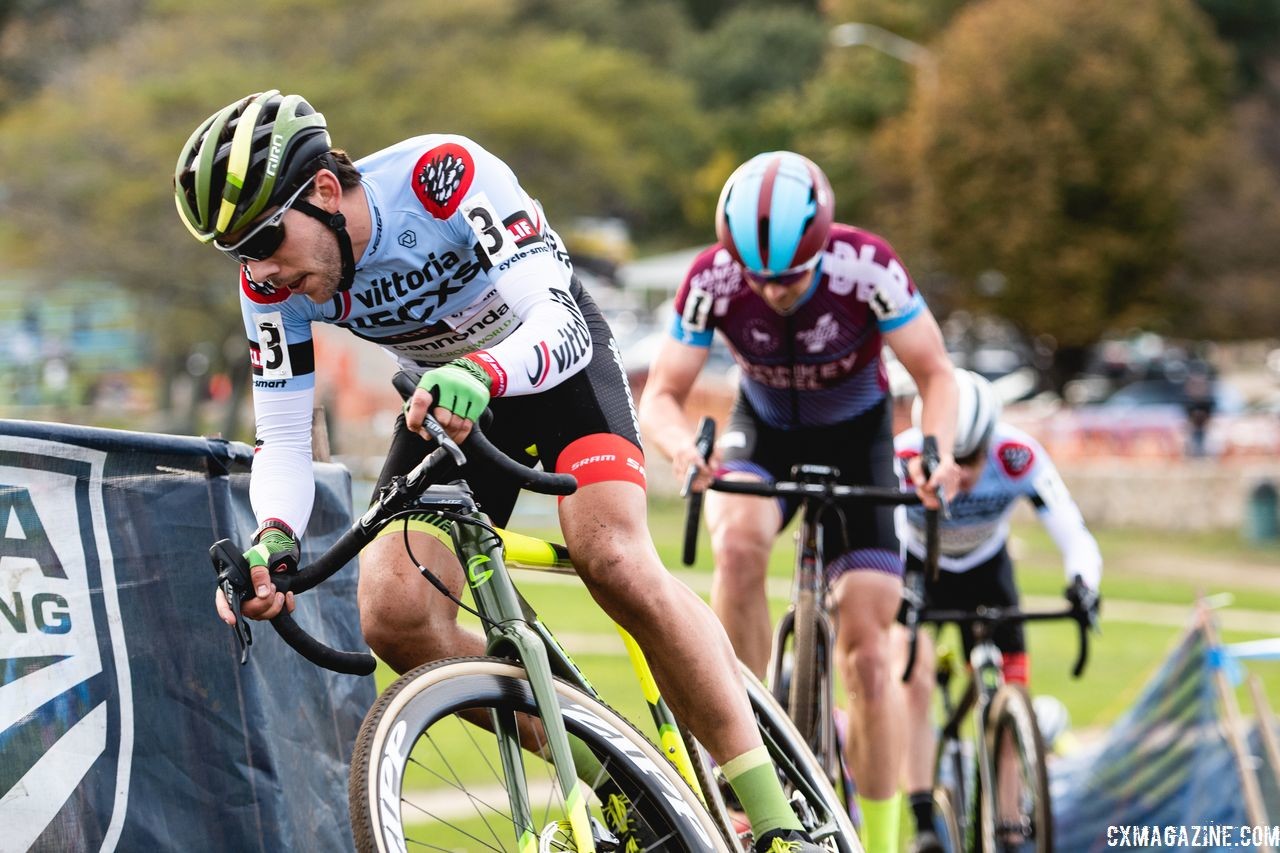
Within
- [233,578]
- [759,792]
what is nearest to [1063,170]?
[759,792]

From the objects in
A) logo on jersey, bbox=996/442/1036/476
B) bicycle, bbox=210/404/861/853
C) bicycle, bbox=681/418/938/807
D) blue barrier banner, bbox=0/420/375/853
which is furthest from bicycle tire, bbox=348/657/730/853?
logo on jersey, bbox=996/442/1036/476

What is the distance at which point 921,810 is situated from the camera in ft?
25.3

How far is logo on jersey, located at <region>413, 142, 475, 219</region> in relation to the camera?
428 centimetres

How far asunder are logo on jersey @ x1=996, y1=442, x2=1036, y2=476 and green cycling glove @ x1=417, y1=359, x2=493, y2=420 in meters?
4.48

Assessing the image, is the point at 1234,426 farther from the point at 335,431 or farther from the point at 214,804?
the point at 214,804

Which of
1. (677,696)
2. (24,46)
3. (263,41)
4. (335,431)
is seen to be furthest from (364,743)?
(24,46)

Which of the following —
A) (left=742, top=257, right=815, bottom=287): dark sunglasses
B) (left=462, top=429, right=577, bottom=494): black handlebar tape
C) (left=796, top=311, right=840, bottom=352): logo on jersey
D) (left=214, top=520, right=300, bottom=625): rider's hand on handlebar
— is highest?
(left=742, top=257, right=815, bottom=287): dark sunglasses

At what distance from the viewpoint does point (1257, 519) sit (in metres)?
28.1

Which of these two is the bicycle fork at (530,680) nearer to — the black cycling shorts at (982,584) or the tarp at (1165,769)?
the tarp at (1165,769)

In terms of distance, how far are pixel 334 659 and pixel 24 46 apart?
58177mm

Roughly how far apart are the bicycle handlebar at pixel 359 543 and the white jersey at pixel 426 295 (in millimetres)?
369

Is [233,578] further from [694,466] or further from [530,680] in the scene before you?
[694,466]

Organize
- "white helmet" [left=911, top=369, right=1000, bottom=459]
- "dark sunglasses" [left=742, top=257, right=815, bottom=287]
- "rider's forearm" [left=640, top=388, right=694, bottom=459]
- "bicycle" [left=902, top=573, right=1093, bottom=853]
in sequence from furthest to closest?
"white helmet" [left=911, top=369, right=1000, bottom=459] < "bicycle" [left=902, top=573, right=1093, bottom=853] < "rider's forearm" [left=640, top=388, right=694, bottom=459] < "dark sunglasses" [left=742, top=257, right=815, bottom=287]

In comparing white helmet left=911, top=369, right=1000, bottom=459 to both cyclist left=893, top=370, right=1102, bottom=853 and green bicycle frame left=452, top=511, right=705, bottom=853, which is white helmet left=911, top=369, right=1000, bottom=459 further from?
green bicycle frame left=452, top=511, right=705, bottom=853
